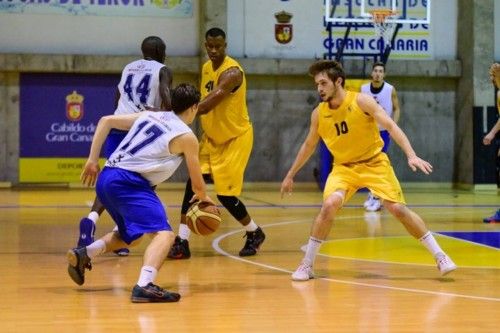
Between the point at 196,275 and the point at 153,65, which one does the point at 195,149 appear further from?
the point at 153,65

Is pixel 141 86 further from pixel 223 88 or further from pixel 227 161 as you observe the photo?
pixel 227 161

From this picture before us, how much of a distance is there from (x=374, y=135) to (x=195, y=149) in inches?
75.2

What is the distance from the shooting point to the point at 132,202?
6.18 metres

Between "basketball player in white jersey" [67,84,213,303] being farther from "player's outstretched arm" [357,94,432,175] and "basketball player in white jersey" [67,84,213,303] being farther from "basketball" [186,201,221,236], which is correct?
"player's outstretched arm" [357,94,432,175]

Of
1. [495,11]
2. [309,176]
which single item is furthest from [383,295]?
[495,11]

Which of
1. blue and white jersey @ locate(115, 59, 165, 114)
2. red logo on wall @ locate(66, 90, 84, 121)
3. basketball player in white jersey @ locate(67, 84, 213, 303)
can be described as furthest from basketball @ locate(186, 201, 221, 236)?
red logo on wall @ locate(66, 90, 84, 121)

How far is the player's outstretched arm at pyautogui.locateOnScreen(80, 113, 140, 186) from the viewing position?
638cm

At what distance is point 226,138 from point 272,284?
2.13 meters

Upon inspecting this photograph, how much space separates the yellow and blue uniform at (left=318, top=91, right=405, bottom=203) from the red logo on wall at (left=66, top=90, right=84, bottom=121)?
12827 millimetres

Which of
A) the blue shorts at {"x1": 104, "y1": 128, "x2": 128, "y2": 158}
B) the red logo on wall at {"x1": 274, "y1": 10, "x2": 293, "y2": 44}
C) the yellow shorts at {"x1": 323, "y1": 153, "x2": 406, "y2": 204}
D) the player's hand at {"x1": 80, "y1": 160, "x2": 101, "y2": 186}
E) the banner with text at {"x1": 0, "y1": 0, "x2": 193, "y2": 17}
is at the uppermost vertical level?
the banner with text at {"x1": 0, "y1": 0, "x2": 193, "y2": 17}

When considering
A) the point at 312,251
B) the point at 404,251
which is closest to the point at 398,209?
the point at 312,251

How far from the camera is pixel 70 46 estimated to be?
19250 mm

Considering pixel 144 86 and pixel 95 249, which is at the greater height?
pixel 144 86

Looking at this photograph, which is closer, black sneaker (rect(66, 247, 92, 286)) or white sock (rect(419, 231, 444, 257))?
black sneaker (rect(66, 247, 92, 286))
